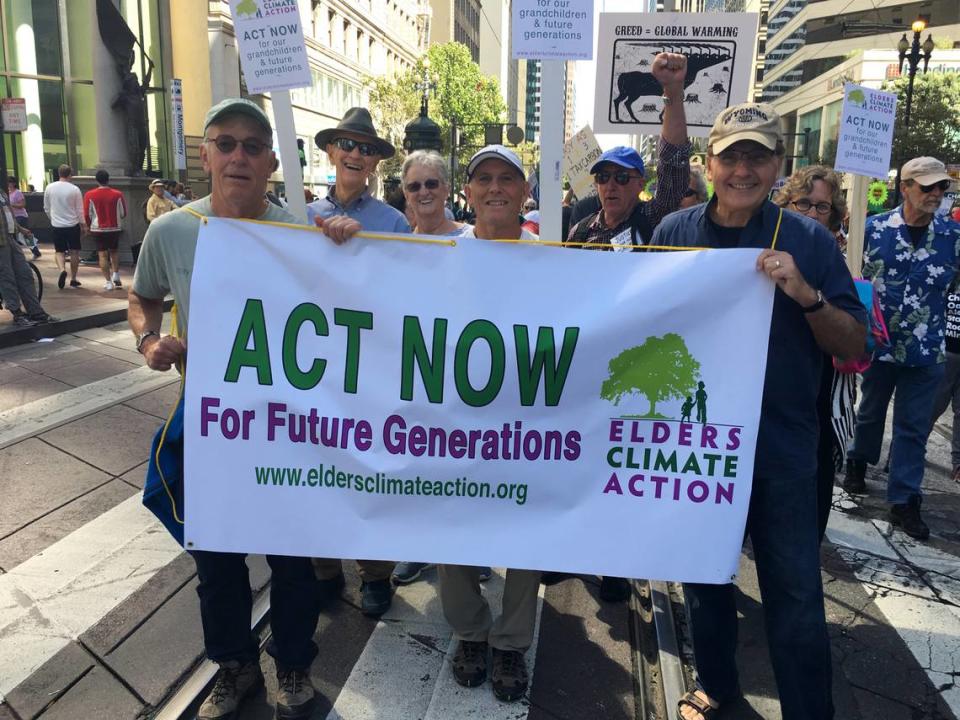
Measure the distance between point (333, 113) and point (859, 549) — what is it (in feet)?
162

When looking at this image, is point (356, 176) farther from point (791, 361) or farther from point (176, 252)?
point (791, 361)

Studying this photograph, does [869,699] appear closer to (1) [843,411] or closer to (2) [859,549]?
(1) [843,411]

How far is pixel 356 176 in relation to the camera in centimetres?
385

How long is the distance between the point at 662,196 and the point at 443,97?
198ft

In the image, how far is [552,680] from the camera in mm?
3049

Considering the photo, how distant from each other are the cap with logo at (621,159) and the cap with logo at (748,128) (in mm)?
1469

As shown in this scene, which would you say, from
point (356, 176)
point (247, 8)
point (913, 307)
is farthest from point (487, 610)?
point (913, 307)

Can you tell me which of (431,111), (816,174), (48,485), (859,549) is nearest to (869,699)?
(859,549)

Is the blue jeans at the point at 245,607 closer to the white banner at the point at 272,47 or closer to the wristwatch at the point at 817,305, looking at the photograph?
the white banner at the point at 272,47

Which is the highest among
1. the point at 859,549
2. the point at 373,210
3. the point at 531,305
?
the point at 373,210

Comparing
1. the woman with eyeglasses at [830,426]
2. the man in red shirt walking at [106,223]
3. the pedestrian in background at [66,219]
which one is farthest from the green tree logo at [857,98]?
the pedestrian in background at [66,219]

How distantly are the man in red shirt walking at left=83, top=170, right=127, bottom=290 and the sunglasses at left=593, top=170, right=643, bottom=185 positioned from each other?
11406 mm

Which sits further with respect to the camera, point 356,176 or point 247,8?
point 356,176

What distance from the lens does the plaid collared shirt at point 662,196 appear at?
3.40m
